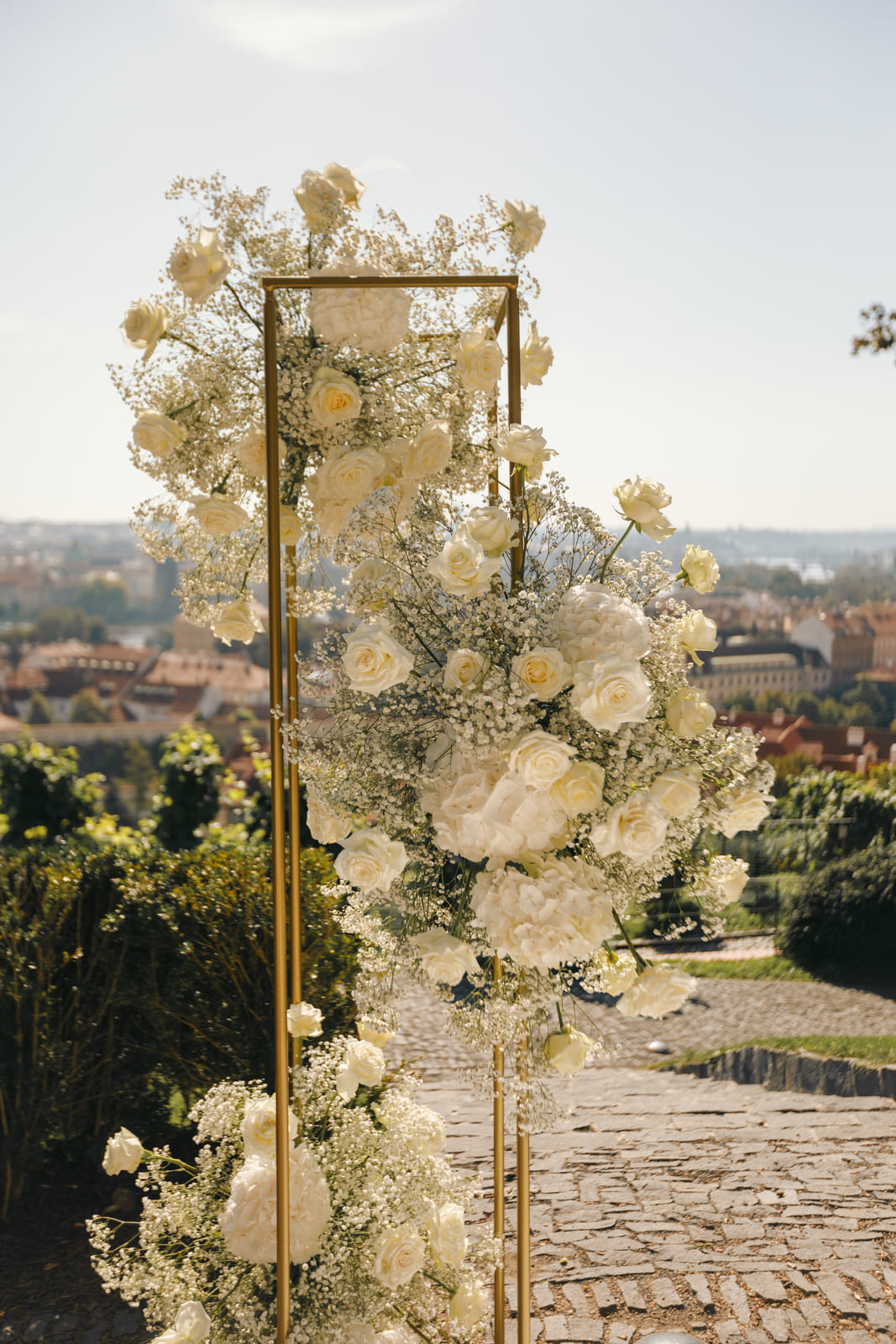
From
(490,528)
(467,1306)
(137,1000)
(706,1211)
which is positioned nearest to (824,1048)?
(706,1211)

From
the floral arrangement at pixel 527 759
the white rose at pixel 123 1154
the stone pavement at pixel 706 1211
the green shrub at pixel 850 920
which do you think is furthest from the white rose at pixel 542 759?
the green shrub at pixel 850 920

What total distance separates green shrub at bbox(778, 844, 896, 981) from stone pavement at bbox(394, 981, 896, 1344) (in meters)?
2.62

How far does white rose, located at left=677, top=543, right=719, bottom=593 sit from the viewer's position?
4.88 ft

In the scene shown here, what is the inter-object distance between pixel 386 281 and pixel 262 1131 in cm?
167

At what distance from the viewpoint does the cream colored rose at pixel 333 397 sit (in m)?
1.64

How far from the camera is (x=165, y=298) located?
1.72 meters

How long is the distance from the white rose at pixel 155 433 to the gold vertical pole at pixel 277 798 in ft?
0.60

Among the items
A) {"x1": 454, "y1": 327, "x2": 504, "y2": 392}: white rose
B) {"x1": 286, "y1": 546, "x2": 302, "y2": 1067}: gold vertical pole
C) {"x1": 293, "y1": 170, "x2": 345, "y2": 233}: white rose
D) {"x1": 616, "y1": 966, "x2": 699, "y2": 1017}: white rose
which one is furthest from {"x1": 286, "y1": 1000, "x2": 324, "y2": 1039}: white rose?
{"x1": 293, "y1": 170, "x2": 345, "y2": 233}: white rose

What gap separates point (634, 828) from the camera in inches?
48.2

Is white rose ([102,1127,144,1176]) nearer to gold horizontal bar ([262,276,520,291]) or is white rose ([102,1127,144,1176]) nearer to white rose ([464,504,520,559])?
white rose ([464,504,520,559])

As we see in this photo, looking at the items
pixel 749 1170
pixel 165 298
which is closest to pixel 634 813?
pixel 165 298

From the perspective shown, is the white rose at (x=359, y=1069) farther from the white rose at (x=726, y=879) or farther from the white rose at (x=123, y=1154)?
the white rose at (x=726, y=879)

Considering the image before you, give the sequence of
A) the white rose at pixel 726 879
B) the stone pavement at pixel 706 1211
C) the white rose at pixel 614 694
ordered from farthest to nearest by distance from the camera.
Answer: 1. the stone pavement at pixel 706 1211
2. the white rose at pixel 726 879
3. the white rose at pixel 614 694

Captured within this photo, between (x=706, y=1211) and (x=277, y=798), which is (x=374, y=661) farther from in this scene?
(x=706, y=1211)
